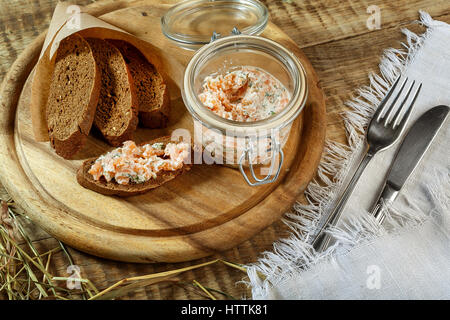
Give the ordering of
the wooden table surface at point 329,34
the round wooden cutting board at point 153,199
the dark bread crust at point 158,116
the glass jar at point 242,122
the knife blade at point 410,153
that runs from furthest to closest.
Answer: the wooden table surface at point 329,34 < the dark bread crust at point 158,116 < the knife blade at point 410,153 < the round wooden cutting board at point 153,199 < the glass jar at point 242,122

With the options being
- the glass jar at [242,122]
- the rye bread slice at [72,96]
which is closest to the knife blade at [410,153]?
the glass jar at [242,122]

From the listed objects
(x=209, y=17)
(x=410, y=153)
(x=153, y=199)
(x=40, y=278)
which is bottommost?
(x=40, y=278)

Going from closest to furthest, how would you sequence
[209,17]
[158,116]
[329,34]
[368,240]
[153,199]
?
[368,240]
[153,199]
[158,116]
[209,17]
[329,34]

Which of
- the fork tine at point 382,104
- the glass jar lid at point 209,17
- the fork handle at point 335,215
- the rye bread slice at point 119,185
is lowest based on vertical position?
the fork handle at point 335,215

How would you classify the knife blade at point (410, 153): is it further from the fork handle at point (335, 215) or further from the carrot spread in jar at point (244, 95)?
the carrot spread in jar at point (244, 95)

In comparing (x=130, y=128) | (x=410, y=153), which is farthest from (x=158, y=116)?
(x=410, y=153)

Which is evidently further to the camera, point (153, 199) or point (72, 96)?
point (72, 96)

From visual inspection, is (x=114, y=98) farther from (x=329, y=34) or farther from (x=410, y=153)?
(x=410, y=153)
